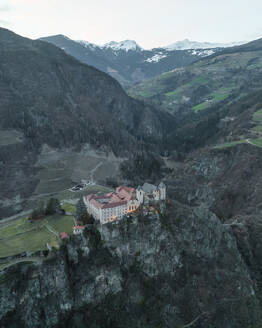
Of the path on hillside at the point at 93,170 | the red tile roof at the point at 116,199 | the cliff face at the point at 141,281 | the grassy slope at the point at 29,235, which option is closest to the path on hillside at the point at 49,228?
the grassy slope at the point at 29,235

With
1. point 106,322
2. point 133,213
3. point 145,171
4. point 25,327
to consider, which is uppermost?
point 133,213

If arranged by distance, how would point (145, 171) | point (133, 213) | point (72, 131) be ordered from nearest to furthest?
point (133, 213) → point (145, 171) → point (72, 131)

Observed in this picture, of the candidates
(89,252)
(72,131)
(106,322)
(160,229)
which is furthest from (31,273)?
(72,131)

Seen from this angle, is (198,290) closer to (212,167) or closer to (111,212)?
(111,212)

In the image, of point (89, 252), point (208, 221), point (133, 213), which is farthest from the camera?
point (208, 221)

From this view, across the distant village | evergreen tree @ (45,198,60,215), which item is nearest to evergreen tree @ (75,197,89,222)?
the distant village

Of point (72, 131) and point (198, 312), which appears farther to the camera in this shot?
point (72, 131)

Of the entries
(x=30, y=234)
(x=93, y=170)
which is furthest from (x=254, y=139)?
(x=30, y=234)
